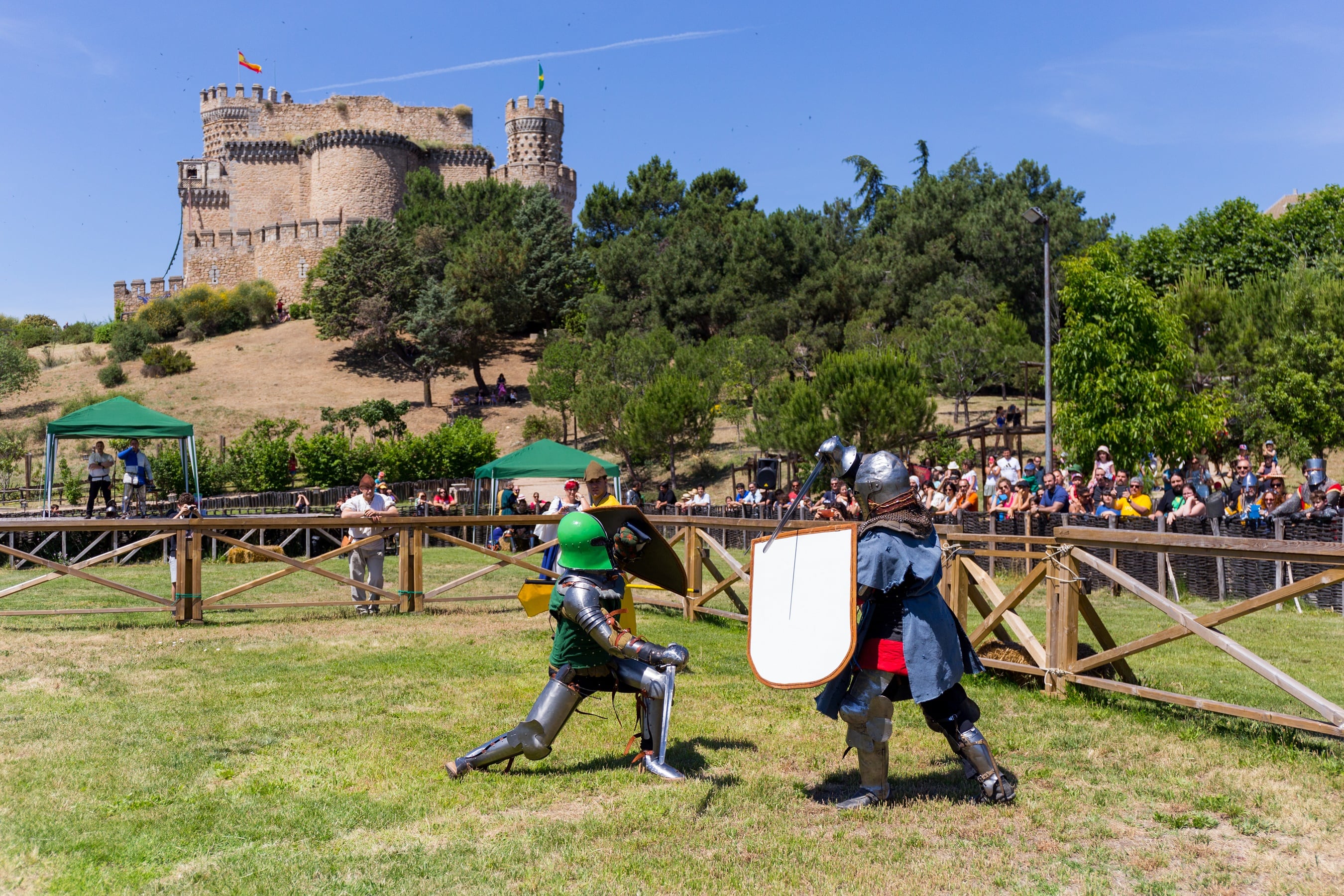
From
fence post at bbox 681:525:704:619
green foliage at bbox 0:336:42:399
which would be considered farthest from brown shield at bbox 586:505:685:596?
green foliage at bbox 0:336:42:399

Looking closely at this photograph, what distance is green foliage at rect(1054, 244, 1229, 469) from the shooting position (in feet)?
69.2

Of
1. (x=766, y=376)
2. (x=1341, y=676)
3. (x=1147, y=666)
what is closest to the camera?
(x=1341, y=676)

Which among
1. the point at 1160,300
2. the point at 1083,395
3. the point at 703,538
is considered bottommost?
the point at 703,538

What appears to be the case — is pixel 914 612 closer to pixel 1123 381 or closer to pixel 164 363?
pixel 1123 381

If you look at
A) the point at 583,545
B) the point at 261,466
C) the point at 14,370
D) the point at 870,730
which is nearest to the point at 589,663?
the point at 583,545

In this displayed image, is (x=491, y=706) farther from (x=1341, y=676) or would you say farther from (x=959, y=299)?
(x=959, y=299)

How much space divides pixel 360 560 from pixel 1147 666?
7750 mm

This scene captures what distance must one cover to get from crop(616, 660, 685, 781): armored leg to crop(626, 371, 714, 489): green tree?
96.1ft

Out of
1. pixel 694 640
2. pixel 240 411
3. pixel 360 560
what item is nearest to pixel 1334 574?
pixel 694 640

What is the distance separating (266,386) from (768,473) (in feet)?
118

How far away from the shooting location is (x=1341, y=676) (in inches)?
286

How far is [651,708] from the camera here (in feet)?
17.5

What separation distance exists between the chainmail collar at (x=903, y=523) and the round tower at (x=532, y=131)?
72.1 metres

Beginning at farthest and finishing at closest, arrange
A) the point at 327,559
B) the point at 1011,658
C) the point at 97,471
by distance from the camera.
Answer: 1. the point at 97,471
2. the point at 327,559
3. the point at 1011,658
